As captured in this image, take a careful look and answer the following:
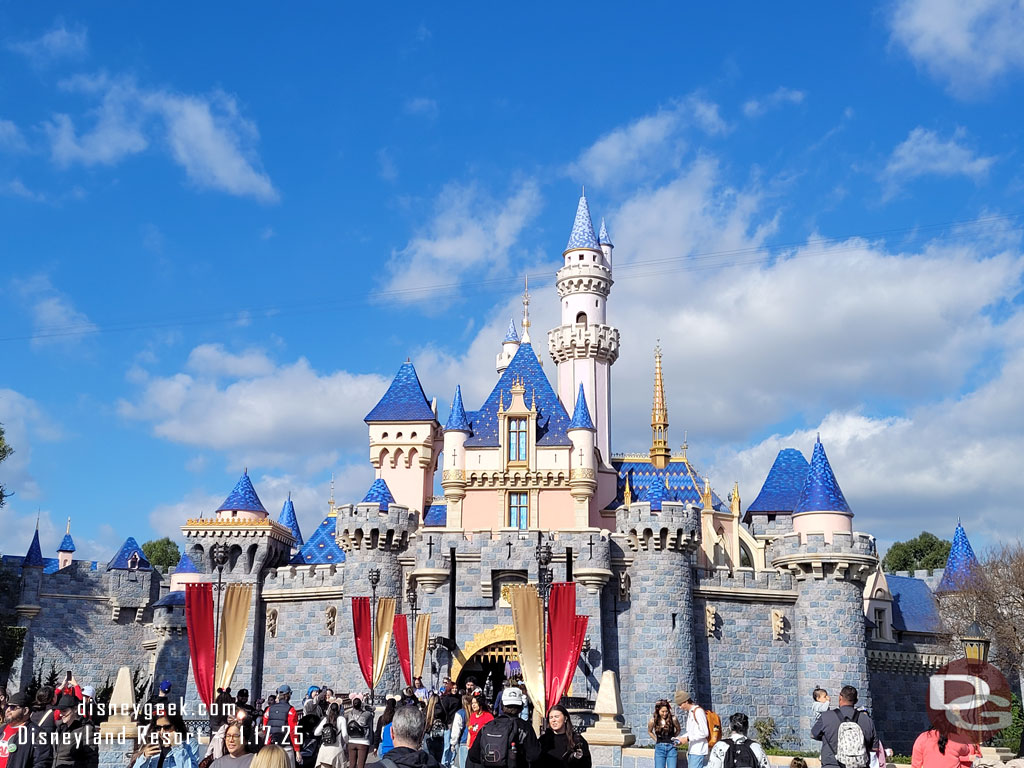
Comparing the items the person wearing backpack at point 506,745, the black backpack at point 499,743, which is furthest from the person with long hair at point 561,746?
the black backpack at point 499,743

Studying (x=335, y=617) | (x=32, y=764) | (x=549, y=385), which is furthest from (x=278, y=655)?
(x=32, y=764)

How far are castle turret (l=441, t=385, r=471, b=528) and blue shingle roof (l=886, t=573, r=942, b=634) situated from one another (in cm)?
1669

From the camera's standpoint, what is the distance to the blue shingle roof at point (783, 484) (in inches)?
1503

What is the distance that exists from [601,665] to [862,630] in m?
7.94

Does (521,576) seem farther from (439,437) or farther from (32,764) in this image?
(32,764)

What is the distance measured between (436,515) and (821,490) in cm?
1351

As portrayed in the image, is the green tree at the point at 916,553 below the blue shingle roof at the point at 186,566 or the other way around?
the other way around

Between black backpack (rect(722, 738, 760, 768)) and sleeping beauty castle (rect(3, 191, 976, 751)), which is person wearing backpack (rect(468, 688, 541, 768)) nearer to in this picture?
black backpack (rect(722, 738, 760, 768))

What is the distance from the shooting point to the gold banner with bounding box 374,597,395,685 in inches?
1013

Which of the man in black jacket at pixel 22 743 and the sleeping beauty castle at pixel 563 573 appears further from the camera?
the sleeping beauty castle at pixel 563 573

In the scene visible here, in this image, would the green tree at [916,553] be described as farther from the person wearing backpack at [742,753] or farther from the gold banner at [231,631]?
the person wearing backpack at [742,753]

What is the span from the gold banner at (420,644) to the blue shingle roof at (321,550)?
27.9 feet

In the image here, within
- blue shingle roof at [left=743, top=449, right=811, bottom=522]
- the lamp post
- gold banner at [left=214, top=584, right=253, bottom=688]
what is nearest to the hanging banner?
the lamp post


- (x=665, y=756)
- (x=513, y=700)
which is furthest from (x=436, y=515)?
(x=513, y=700)
